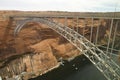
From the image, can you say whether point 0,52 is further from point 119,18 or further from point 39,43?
point 119,18

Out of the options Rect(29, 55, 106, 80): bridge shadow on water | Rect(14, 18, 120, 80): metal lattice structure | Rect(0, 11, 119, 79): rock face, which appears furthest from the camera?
Rect(0, 11, 119, 79): rock face

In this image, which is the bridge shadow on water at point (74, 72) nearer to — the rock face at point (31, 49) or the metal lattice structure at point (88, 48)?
the rock face at point (31, 49)

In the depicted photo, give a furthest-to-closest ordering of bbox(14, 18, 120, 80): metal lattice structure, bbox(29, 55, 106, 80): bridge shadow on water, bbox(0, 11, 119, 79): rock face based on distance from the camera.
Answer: bbox(0, 11, 119, 79): rock face, bbox(29, 55, 106, 80): bridge shadow on water, bbox(14, 18, 120, 80): metal lattice structure

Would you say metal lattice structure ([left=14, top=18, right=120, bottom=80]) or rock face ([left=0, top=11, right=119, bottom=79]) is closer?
metal lattice structure ([left=14, top=18, right=120, bottom=80])

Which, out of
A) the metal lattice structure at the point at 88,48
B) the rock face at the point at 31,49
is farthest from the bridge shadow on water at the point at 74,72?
the metal lattice structure at the point at 88,48

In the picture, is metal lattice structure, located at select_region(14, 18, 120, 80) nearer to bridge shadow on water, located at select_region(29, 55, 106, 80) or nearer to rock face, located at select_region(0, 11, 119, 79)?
rock face, located at select_region(0, 11, 119, 79)

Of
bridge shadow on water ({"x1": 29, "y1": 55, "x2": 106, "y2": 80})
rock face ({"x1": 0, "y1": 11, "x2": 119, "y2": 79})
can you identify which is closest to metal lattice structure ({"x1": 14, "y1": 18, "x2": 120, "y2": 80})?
rock face ({"x1": 0, "y1": 11, "x2": 119, "y2": 79})

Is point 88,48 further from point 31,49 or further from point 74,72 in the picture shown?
point 31,49
